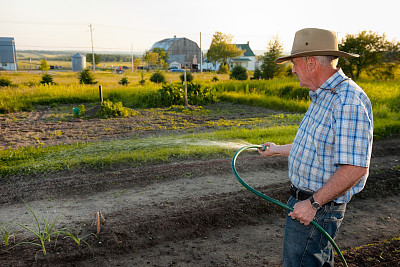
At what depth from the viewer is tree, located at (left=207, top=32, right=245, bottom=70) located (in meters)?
60.1

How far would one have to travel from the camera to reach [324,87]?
2.04m

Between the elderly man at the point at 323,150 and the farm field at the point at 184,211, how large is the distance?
1457 millimetres

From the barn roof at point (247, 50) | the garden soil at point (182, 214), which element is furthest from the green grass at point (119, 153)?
the barn roof at point (247, 50)

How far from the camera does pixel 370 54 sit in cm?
2098

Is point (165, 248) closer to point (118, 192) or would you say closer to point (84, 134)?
point (118, 192)

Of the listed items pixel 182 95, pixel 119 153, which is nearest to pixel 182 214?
pixel 119 153

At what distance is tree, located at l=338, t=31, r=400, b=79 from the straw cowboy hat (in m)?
20.5

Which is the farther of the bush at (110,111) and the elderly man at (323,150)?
the bush at (110,111)

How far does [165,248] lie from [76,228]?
1.12m

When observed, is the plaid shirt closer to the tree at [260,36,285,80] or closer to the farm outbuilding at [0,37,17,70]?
the tree at [260,36,285,80]

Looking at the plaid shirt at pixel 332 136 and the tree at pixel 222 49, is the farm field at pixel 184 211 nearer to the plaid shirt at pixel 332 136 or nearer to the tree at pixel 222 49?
the plaid shirt at pixel 332 136

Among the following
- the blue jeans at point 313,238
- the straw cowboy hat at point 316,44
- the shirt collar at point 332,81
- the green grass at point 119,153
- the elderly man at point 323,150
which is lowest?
the green grass at point 119,153

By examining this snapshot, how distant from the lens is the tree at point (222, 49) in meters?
60.1

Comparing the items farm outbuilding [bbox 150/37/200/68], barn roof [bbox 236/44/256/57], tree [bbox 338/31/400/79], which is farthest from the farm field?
barn roof [bbox 236/44/256/57]
